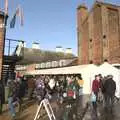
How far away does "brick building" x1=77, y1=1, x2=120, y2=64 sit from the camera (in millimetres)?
27572

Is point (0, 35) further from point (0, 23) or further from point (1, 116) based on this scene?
point (1, 116)

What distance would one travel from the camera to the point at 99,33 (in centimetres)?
3005

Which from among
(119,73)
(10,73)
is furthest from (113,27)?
(10,73)

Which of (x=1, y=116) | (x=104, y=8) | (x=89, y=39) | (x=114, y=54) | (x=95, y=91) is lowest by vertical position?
(x=1, y=116)

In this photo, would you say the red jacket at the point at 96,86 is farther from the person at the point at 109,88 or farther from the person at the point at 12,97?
the person at the point at 12,97

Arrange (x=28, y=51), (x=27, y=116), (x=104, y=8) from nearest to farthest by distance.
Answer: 1. (x=27, y=116)
2. (x=104, y=8)
3. (x=28, y=51)

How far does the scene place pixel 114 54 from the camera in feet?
90.0

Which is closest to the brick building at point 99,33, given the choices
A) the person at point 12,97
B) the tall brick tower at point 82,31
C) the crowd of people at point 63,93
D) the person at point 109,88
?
the tall brick tower at point 82,31

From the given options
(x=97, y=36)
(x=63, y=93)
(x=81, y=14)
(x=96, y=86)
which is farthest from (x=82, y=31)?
(x=96, y=86)

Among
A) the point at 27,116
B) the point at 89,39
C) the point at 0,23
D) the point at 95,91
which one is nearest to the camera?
the point at 27,116

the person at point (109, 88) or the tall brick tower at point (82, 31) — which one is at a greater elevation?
Answer: the tall brick tower at point (82, 31)

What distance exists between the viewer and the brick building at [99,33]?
2757cm

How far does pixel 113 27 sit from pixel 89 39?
15.9 ft

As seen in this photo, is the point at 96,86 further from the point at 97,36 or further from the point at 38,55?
the point at 38,55
